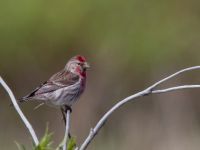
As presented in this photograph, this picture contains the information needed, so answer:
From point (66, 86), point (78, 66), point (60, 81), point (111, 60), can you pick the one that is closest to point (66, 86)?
point (66, 86)

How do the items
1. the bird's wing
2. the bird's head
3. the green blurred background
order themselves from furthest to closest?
the green blurred background, the bird's wing, the bird's head

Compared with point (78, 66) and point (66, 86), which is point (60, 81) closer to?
point (66, 86)

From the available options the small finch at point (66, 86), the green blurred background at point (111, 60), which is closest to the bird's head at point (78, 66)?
the small finch at point (66, 86)

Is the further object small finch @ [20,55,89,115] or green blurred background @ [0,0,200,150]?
green blurred background @ [0,0,200,150]

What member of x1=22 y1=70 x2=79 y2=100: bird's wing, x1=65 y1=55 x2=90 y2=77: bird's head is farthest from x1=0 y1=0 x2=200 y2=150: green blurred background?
x1=65 y1=55 x2=90 y2=77: bird's head

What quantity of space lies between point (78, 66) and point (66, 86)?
1.00 ft

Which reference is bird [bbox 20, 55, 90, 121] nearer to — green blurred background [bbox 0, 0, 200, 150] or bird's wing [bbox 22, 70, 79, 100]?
bird's wing [bbox 22, 70, 79, 100]

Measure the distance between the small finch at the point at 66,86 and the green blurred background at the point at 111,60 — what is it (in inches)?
108

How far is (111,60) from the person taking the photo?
29.2 ft

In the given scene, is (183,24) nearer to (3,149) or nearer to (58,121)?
(58,121)

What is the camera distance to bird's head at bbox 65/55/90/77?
3971mm

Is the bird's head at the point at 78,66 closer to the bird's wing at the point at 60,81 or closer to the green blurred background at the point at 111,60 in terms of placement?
the bird's wing at the point at 60,81

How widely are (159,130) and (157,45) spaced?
1.21 meters

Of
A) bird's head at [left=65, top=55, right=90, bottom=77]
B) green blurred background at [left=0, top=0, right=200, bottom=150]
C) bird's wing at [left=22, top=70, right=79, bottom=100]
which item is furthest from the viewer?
green blurred background at [left=0, top=0, right=200, bottom=150]
